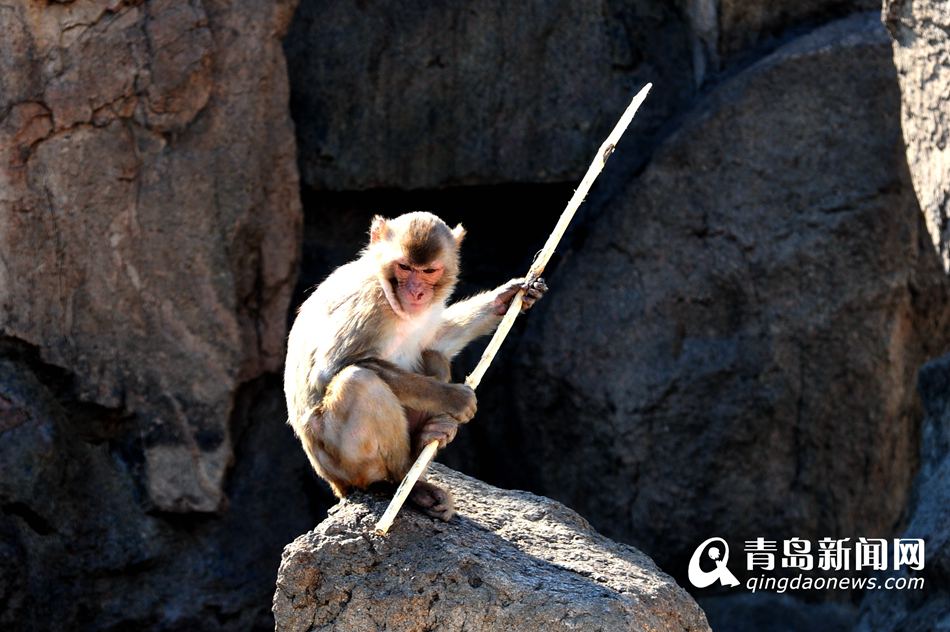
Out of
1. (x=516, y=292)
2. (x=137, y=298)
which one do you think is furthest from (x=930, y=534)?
(x=137, y=298)

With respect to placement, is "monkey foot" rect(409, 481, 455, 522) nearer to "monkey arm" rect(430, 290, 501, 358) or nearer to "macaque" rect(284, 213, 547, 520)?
"macaque" rect(284, 213, 547, 520)

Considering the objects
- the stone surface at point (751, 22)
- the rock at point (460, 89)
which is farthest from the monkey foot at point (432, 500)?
the stone surface at point (751, 22)

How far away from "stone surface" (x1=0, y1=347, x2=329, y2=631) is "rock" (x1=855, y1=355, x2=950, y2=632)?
2.94 meters

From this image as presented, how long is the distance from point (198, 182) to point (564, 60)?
7.48ft

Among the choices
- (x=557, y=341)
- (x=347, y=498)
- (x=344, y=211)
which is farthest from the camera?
(x=344, y=211)

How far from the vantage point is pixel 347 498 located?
5141 mm

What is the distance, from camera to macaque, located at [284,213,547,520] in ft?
16.4

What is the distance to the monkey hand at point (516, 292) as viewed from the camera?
5273mm

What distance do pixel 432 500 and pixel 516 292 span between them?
0.85 metres

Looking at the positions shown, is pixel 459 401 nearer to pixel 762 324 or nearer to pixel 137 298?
pixel 137 298

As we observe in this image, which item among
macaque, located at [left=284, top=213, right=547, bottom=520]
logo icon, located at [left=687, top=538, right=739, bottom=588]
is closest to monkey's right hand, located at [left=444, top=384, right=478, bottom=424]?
macaque, located at [left=284, top=213, right=547, bottom=520]

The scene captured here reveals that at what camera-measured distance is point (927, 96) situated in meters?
6.23

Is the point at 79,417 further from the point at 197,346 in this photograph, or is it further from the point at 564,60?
the point at 564,60

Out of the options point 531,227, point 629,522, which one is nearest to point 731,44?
point 531,227
